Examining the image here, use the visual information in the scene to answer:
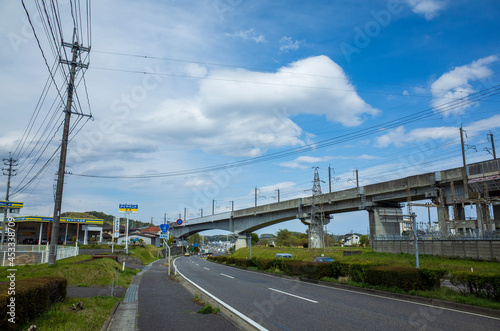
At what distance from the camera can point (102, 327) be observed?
764 cm

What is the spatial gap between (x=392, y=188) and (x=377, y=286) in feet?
90.8

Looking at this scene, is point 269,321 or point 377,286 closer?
point 269,321

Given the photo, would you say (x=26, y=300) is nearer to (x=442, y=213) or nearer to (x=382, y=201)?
(x=442, y=213)

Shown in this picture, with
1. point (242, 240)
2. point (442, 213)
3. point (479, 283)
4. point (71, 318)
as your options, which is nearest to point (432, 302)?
point (479, 283)

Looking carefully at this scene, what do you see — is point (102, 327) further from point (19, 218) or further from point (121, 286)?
point (19, 218)

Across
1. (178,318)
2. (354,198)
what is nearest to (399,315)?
(178,318)

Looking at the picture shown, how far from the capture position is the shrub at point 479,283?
405 inches

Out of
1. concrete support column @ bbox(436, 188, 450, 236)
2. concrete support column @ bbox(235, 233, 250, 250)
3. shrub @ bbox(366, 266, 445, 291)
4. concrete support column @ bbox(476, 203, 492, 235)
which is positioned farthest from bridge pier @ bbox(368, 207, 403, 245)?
concrete support column @ bbox(235, 233, 250, 250)

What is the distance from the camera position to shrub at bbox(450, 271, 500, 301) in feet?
33.8

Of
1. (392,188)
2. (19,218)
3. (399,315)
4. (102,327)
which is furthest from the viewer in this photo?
(19,218)

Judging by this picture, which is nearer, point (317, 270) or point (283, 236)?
point (317, 270)

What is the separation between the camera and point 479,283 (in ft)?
35.3

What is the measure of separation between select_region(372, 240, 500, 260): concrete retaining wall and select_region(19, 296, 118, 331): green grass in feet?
88.1

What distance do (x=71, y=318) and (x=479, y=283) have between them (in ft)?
39.1
